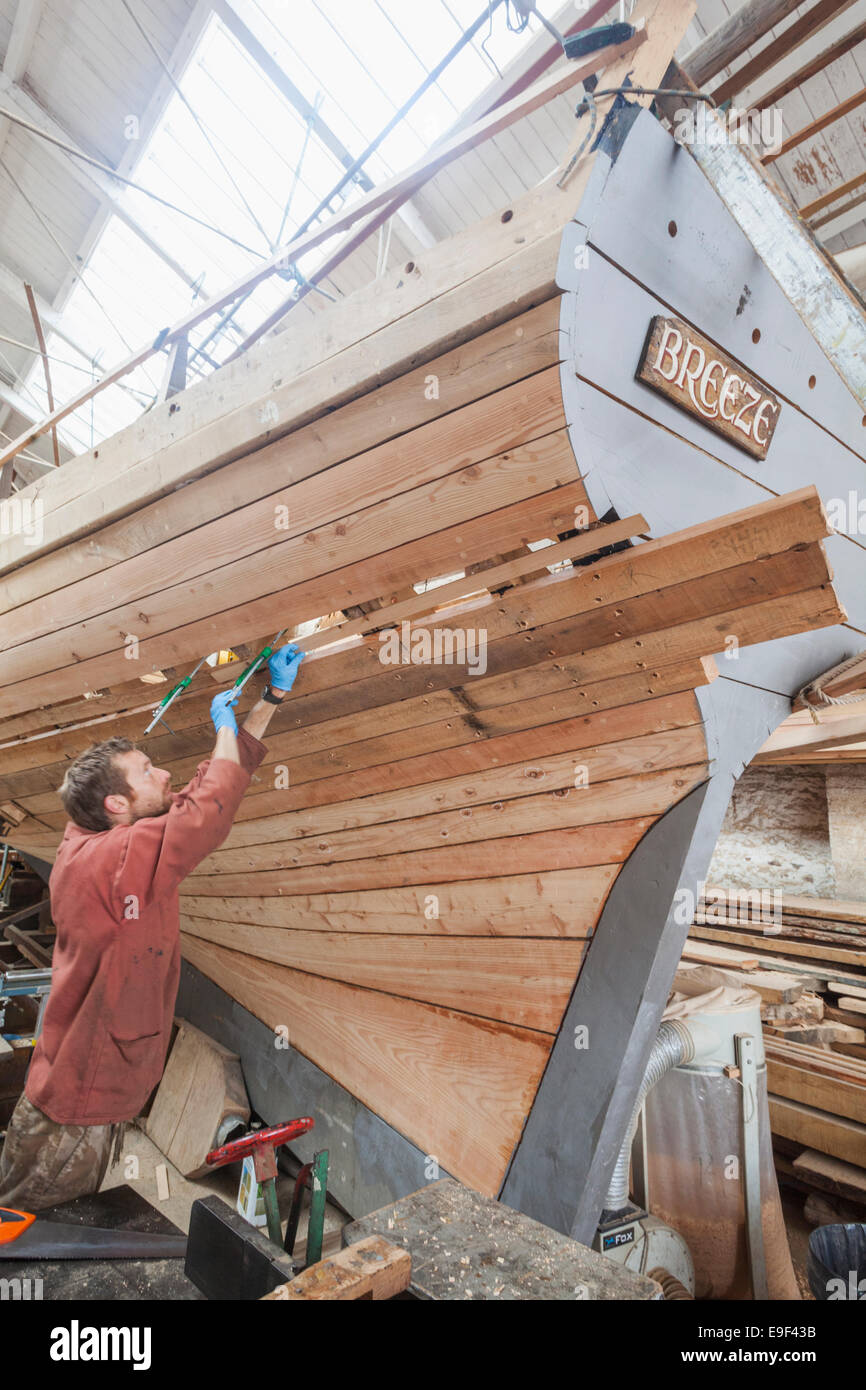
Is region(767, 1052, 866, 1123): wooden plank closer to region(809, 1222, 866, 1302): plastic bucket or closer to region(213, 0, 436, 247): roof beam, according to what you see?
region(809, 1222, 866, 1302): plastic bucket

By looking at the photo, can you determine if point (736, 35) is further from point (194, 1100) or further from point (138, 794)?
point (194, 1100)

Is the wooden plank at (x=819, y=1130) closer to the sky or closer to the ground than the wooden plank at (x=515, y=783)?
closer to the ground

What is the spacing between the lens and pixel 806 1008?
4629 mm

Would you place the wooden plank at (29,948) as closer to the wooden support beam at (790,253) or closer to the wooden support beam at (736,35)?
the wooden support beam at (790,253)

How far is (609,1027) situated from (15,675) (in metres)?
2.33

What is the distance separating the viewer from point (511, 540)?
168 cm

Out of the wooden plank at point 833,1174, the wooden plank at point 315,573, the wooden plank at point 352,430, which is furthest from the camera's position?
the wooden plank at point 833,1174

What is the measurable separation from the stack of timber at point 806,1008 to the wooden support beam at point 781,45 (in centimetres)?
380

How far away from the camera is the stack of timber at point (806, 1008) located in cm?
393

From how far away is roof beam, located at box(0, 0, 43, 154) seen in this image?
609 cm

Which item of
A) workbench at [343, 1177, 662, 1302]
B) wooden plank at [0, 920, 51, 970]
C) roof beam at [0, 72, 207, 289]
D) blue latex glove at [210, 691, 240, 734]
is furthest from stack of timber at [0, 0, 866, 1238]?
roof beam at [0, 72, 207, 289]

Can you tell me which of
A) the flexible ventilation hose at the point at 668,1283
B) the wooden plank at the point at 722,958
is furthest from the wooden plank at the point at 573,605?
the wooden plank at the point at 722,958

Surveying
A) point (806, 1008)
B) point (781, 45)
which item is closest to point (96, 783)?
point (781, 45)
